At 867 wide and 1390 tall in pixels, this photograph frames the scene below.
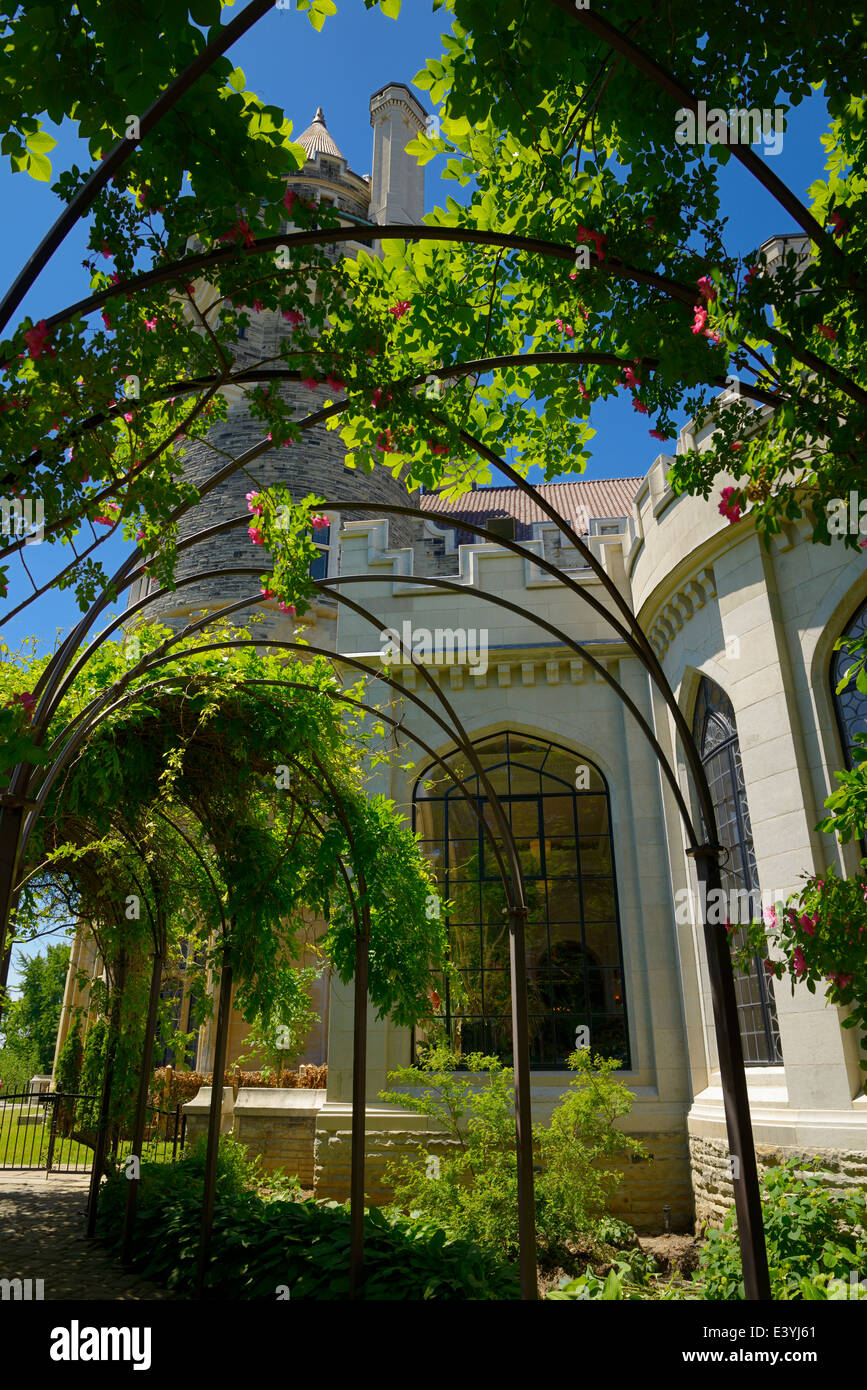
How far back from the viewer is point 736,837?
946 cm

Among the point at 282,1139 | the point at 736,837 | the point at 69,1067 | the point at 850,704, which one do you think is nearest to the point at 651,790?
the point at 736,837

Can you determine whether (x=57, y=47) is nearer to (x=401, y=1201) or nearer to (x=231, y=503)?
(x=401, y=1201)

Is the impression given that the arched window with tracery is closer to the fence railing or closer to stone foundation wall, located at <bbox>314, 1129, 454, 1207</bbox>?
stone foundation wall, located at <bbox>314, 1129, 454, 1207</bbox>

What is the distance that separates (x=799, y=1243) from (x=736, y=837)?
4235mm

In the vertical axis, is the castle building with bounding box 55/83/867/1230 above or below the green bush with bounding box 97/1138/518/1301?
above

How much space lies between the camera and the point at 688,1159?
1005cm

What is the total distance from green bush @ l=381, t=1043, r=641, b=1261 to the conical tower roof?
2322 centimetres

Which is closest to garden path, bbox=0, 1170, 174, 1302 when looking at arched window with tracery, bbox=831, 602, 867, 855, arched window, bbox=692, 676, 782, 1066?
arched window, bbox=692, 676, 782, 1066

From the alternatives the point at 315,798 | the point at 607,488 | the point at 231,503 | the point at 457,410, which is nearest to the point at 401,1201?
the point at 315,798

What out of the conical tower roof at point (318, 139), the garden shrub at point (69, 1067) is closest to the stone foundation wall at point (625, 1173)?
the garden shrub at point (69, 1067)

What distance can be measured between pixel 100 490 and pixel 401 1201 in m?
8.95

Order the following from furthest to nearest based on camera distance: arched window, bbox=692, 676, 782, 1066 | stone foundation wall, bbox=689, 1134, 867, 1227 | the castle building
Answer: arched window, bbox=692, 676, 782, 1066 → the castle building → stone foundation wall, bbox=689, 1134, 867, 1227

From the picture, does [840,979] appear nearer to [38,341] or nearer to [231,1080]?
[38,341]

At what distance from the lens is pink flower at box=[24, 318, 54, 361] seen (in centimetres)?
254
